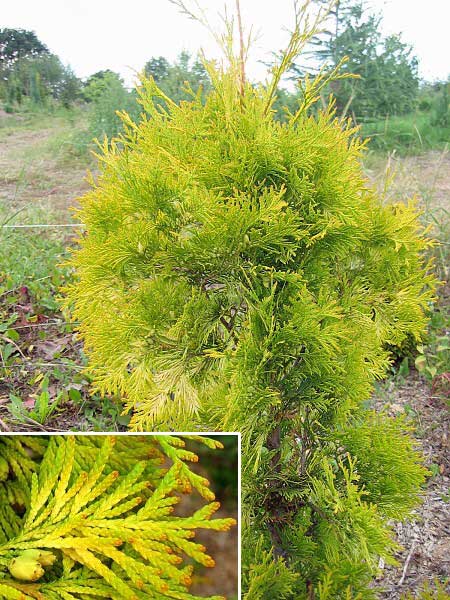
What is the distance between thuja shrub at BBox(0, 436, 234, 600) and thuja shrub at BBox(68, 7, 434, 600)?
27.2 inches

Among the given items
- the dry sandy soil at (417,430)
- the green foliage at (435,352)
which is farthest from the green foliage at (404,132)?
the green foliage at (435,352)

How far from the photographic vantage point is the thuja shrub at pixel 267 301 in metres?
1.91

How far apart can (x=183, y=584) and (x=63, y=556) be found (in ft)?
0.74

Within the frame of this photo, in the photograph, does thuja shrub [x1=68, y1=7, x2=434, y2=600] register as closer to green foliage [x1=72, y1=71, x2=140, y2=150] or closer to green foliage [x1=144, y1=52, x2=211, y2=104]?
green foliage [x1=72, y1=71, x2=140, y2=150]

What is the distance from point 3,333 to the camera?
4664 mm

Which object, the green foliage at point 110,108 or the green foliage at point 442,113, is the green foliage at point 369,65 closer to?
the green foliage at point 442,113

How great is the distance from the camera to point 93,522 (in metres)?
1.17

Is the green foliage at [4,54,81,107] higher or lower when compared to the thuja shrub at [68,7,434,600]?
higher

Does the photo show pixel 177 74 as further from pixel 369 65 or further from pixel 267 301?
pixel 267 301

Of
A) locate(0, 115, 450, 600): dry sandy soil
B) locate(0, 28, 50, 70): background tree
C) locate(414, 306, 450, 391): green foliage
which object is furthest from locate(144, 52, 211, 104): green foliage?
locate(414, 306, 450, 391): green foliage

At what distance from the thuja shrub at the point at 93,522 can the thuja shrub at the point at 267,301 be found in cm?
69

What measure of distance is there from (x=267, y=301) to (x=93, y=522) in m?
0.90

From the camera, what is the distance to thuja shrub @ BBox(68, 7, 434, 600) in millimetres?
1910

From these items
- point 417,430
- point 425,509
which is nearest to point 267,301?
point 425,509
